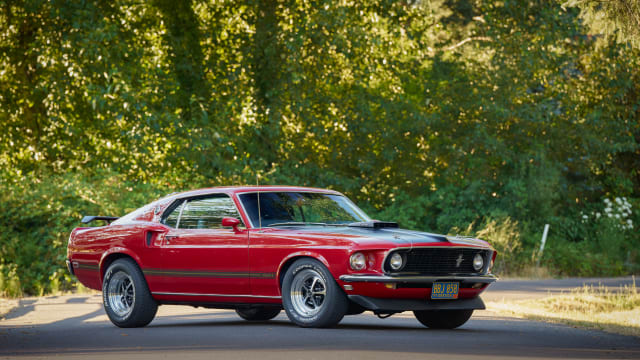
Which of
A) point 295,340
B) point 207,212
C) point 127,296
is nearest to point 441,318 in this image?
point 295,340

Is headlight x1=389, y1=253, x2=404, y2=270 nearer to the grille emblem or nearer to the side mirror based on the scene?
the grille emblem

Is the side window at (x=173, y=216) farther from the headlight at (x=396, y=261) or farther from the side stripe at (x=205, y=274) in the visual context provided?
the headlight at (x=396, y=261)

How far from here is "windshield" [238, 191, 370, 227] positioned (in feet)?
38.4

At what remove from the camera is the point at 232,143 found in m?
26.0

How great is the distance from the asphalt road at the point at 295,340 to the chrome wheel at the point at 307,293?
291mm

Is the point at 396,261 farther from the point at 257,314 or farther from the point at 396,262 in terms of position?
the point at 257,314

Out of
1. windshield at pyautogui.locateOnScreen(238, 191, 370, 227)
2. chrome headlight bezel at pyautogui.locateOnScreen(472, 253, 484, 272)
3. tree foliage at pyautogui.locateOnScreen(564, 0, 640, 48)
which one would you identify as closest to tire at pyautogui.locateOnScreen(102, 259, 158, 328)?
windshield at pyautogui.locateOnScreen(238, 191, 370, 227)

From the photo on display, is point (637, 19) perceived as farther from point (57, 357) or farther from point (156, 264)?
point (57, 357)

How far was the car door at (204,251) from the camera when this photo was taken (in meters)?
11.5

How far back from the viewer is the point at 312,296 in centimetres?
1086

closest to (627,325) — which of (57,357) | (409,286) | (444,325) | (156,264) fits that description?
(444,325)

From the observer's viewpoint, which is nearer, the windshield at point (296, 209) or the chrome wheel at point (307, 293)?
the chrome wheel at point (307, 293)

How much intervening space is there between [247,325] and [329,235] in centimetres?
203

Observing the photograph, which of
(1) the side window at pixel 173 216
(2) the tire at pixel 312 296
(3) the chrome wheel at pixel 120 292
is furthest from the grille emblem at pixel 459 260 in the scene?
(3) the chrome wheel at pixel 120 292
